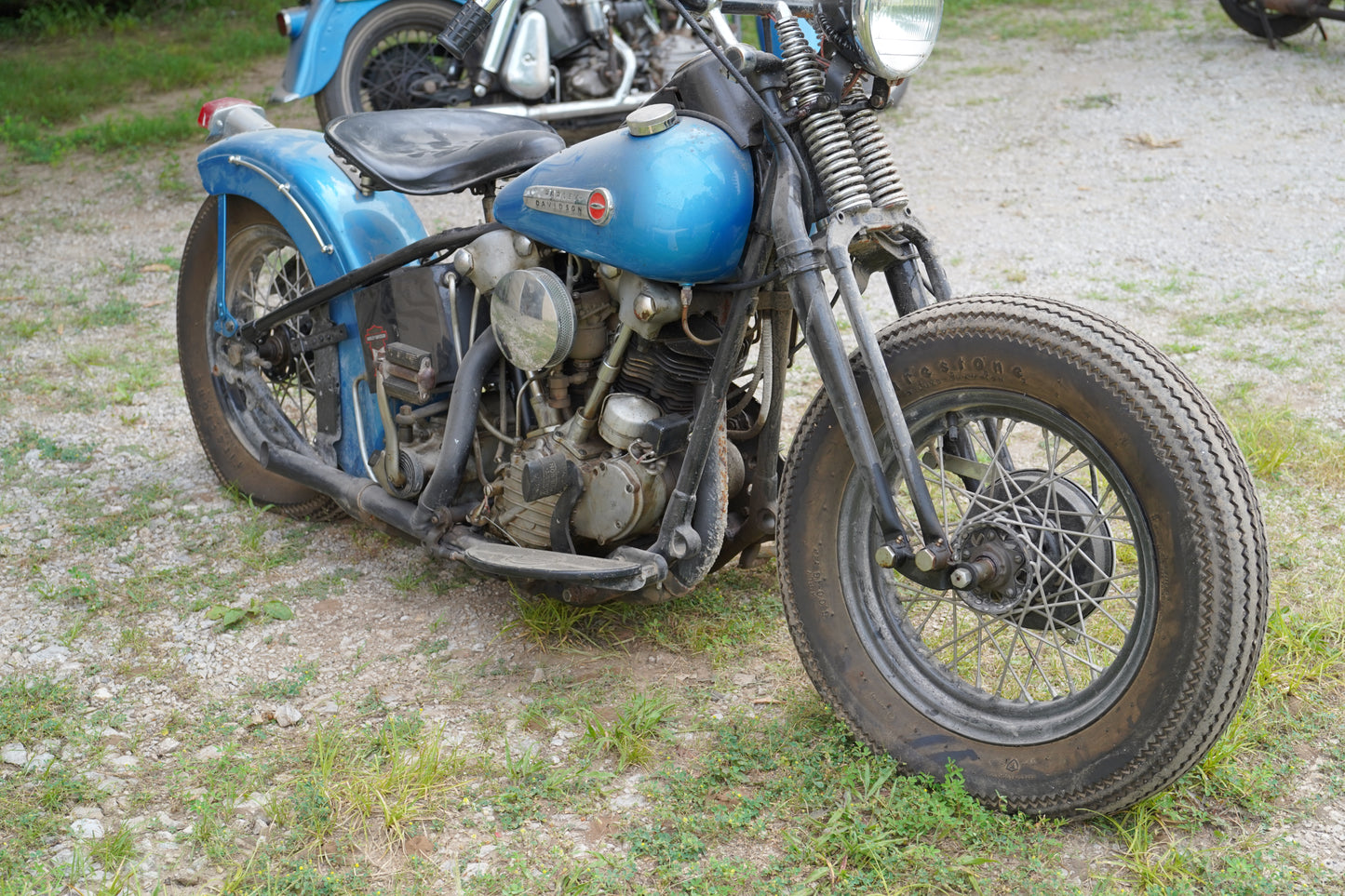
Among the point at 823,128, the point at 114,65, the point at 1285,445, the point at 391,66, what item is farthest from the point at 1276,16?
the point at 114,65

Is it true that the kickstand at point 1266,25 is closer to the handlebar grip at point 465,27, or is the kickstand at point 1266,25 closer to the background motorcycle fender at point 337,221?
the background motorcycle fender at point 337,221

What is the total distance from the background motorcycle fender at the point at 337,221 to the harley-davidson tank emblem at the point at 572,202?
2.53 ft

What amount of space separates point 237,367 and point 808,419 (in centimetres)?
204

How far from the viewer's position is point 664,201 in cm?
243

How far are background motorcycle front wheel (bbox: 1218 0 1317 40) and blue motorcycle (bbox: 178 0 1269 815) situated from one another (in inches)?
314

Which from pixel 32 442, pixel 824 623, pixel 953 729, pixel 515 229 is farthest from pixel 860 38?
pixel 32 442

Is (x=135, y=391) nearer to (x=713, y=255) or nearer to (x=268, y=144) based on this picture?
(x=268, y=144)

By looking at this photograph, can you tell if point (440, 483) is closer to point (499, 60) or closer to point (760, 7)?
point (760, 7)

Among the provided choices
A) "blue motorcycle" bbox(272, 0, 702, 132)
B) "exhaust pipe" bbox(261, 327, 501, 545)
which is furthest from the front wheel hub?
"blue motorcycle" bbox(272, 0, 702, 132)

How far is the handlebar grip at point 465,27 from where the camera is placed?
7.86 ft

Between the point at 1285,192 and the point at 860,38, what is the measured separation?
16.9ft

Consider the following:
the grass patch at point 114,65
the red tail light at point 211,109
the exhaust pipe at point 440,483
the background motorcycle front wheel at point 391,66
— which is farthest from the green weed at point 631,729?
the grass patch at point 114,65

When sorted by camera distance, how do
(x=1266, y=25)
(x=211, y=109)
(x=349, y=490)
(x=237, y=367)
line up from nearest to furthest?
1. (x=349, y=490)
2. (x=237, y=367)
3. (x=211, y=109)
4. (x=1266, y=25)

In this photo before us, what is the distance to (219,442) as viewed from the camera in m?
3.94
